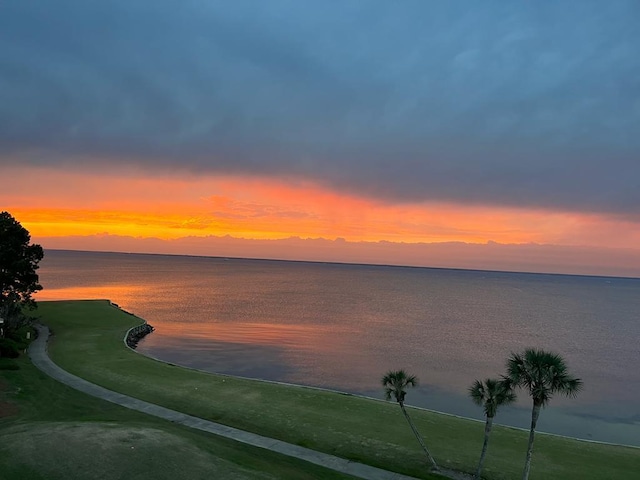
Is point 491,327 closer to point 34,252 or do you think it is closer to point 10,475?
point 34,252

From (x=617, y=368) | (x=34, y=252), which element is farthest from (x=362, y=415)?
(x=617, y=368)

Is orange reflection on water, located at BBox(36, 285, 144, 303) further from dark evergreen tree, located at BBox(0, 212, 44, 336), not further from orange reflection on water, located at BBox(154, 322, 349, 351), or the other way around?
dark evergreen tree, located at BBox(0, 212, 44, 336)

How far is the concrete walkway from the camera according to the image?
86.0 ft

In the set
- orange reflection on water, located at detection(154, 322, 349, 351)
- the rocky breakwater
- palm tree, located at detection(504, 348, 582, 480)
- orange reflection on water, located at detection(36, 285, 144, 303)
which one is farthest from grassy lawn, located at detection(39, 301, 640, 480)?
orange reflection on water, located at detection(36, 285, 144, 303)

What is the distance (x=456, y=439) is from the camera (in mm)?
33469

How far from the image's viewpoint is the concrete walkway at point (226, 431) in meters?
26.2

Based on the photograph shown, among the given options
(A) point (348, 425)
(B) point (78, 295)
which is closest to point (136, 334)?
(A) point (348, 425)

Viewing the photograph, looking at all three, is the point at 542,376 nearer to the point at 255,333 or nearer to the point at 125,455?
the point at 125,455

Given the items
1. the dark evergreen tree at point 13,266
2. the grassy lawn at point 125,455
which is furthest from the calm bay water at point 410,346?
the grassy lawn at point 125,455

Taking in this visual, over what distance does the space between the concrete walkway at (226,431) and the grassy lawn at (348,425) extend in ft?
3.54

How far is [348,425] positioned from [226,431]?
9444 millimetres

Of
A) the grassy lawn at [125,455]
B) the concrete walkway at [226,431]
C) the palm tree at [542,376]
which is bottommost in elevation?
the concrete walkway at [226,431]

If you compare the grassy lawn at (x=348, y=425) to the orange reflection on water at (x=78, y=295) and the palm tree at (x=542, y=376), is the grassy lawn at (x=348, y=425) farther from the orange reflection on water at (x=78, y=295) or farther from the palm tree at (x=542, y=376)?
the orange reflection on water at (x=78, y=295)

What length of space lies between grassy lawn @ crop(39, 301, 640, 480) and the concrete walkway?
108 cm
